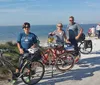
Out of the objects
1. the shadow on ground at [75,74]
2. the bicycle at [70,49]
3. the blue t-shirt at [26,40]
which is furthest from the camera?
the bicycle at [70,49]

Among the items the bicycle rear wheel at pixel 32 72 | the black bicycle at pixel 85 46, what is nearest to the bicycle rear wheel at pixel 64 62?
the bicycle rear wheel at pixel 32 72

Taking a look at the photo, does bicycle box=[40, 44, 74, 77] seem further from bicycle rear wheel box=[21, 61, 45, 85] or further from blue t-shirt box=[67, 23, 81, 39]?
bicycle rear wheel box=[21, 61, 45, 85]

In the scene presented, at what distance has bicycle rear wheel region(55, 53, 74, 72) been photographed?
407 inches

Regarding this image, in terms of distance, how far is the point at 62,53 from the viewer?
1063 cm

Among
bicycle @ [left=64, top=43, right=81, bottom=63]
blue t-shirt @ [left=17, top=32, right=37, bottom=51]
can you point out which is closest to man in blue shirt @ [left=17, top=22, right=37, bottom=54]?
blue t-shirt @ [left=17, top=32, right=37, bottom=51]

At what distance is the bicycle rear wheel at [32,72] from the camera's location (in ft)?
28.3

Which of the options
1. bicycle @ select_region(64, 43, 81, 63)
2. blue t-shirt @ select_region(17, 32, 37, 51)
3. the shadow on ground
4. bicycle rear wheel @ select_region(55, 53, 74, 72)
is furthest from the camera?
bicycle @ select_region(64, 43, 81, 63)

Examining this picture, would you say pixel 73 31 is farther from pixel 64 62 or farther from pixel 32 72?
pixel 32 72

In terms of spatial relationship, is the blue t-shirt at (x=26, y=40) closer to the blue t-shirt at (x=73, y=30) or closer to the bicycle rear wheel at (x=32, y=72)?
the bicycle rear wheel at (x=32, y=72)

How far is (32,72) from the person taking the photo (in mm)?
8812

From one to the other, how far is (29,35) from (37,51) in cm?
51

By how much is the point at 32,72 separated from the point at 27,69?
0.22 metres

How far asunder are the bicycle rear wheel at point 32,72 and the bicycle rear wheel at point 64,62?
137 centimetres

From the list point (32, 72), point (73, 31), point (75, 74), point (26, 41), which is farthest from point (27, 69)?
point (73, 31)
